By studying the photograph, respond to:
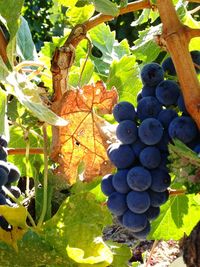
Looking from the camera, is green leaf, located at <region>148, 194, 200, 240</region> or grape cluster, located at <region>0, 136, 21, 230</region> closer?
grape cluster, located at <region>0, 136, 21, 230</region>

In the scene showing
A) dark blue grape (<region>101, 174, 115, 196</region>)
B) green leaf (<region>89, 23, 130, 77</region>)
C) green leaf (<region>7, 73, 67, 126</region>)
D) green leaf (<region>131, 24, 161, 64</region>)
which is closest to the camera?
green leaf (<region>7, 73, 67, 126</region>)

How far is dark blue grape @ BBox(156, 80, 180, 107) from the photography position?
66cm

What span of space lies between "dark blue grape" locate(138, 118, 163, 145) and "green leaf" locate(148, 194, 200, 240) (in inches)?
12.1

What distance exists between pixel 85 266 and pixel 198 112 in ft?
0.64

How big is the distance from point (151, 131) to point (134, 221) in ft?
0.33

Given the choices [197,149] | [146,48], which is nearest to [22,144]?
[146,48]

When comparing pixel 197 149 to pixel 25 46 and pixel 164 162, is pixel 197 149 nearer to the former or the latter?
pixel 164 162

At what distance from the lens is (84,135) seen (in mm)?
854

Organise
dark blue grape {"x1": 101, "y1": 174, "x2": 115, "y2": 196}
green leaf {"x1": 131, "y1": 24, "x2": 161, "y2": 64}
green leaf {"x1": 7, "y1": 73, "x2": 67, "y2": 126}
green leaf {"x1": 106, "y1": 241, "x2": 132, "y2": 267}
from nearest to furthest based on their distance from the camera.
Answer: green leaf {"x1": 7, "y1": 73, "x2": 67, "y2": 126}, dark blue grape {"x1": 101, "y1": 174, "x2": 115, "y2": 196}, green leaf {"x1": 106, "y1": 241, "x2": 132, "y2": 267}, green leaf {"x1": 131, "y1": 24, "x2": 161, "y2": 64}

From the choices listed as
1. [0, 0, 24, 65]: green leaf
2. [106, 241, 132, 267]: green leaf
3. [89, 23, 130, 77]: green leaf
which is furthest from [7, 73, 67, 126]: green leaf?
[89, 23, 130, 77]: green leaf

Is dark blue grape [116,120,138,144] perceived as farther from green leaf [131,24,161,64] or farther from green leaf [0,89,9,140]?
green leaf [131,24,161,64]

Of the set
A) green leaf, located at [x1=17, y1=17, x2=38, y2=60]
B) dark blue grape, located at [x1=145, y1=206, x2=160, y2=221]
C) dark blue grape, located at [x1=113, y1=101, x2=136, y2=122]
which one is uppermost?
green leaf, located at [x1=17, y1=17, x2=38, y2=60]

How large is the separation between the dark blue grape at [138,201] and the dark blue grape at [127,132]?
0.19ft

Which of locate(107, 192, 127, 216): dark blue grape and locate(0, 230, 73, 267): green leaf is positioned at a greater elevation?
locate(107, 192, 127, 216): dark blue grape
